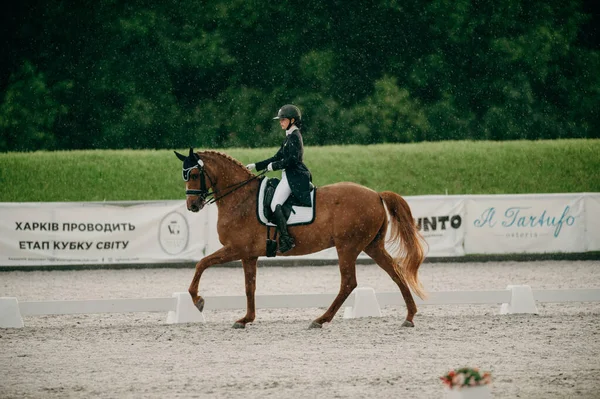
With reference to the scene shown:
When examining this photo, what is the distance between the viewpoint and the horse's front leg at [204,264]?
9.84m

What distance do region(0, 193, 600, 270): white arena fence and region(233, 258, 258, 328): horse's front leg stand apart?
7505 mm

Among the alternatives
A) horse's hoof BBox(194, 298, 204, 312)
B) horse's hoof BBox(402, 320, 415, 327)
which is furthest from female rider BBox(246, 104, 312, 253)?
horse's hoof BBox(402, 320, 415, 327)

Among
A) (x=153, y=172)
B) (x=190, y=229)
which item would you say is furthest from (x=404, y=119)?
(x=190, y=229)

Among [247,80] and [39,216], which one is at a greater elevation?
[247,80]

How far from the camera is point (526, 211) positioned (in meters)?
18.2

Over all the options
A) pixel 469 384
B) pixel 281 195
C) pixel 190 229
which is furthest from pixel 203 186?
pixel 190 229

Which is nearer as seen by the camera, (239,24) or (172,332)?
(172,332)

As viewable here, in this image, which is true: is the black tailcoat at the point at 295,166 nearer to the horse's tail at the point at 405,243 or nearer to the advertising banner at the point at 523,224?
the horse's tail at the point at 405,243

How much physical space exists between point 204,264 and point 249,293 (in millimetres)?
598

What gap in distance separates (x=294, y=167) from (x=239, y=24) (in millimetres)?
22541

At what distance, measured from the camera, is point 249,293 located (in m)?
10.1

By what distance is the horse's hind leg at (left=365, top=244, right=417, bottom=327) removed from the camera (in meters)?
10.0

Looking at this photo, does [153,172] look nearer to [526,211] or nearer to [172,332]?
[526,211]

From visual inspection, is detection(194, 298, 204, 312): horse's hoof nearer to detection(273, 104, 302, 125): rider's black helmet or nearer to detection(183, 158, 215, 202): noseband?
detection(183, 158, 215, 202): noseband
